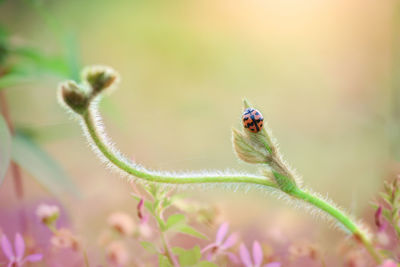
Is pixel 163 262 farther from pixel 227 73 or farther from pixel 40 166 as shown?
pixel 227 73

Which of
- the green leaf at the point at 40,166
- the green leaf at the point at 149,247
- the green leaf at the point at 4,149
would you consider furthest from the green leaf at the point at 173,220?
the green leaf at the point at 40,166

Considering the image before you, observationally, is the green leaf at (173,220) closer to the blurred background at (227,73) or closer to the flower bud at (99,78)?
the flower bud at (99,78)

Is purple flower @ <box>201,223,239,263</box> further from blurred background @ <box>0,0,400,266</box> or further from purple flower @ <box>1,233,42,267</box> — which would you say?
blurred background @ <box>0,0,400,266</box>

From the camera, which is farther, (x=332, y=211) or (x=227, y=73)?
(x=227, y=73)

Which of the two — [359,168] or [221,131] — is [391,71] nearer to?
[359,168]

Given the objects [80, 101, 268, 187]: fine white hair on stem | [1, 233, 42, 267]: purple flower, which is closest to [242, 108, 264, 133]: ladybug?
[80, 101, 268, 187]: fine white hair on stem

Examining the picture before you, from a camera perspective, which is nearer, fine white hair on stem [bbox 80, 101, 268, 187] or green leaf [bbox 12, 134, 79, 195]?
fine white hair on stem [bbox 80, 101, 268, 187]

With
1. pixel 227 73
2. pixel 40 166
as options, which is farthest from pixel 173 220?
pixel 227 73
